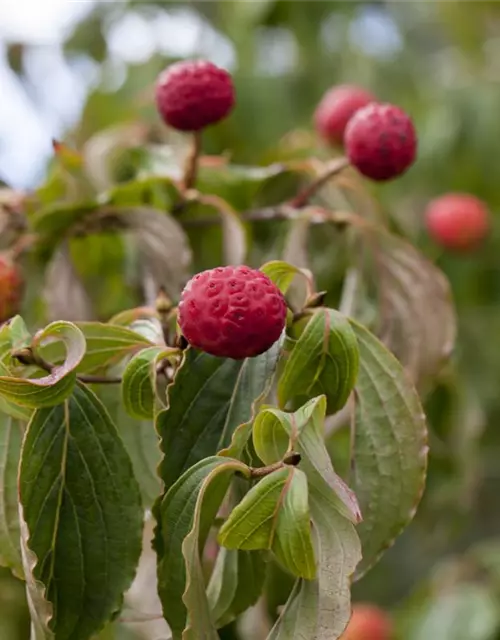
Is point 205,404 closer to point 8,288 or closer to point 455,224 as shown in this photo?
point 8,288

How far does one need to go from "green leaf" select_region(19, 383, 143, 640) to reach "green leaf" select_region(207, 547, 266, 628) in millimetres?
66

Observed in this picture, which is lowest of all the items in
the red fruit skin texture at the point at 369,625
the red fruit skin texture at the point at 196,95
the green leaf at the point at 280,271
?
the red fruit skin texture at the point at 369,625

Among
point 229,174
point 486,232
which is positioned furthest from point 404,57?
point 229,174

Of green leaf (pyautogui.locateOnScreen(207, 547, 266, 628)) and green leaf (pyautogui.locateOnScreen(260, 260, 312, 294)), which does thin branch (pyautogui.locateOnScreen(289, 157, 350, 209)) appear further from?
green leaf (pyautogui.locateOnScreen(207, 547, 266, 628))

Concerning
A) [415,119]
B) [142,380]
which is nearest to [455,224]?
[415,119]

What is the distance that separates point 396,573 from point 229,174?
55.1 inches

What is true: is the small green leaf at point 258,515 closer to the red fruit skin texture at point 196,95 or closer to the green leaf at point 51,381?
the green leaf at point 51,381

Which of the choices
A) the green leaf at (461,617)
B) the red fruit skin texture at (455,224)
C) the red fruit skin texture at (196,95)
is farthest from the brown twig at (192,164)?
the green leaf at (461,617)

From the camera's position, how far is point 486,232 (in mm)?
1577

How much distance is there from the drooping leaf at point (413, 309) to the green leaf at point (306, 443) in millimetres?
317

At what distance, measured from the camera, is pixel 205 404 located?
64 cm

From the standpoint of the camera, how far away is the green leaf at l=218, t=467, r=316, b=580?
1.77 feet

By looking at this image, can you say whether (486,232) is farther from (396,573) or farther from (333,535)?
(333,535)

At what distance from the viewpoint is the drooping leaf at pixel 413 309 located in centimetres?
88
